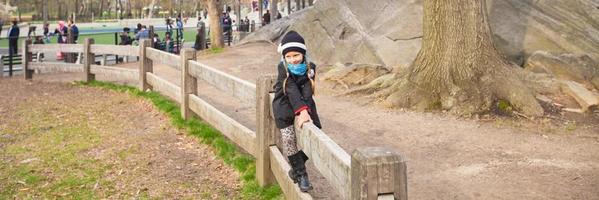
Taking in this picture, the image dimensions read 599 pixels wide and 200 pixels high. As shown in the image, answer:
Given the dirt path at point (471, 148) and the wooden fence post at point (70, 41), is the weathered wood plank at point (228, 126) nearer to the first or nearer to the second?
the dirt path at point (471, 148)

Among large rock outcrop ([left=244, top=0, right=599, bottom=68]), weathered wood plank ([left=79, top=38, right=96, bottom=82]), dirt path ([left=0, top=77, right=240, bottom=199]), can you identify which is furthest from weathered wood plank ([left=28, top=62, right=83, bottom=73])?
large rock outcrop ([left=244, top=0, right=599, bottom=68])

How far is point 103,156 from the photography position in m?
7.66

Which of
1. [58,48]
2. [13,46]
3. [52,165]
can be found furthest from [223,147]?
[13,46]

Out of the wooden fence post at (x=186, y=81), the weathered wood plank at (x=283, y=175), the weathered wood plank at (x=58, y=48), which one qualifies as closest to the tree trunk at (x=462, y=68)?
the wooden fence post at (x=186, y=81)

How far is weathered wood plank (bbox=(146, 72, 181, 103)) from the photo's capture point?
9.70 metres

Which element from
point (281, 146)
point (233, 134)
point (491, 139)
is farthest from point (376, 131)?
point (281, 146)

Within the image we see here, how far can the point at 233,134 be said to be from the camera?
6.74 meters

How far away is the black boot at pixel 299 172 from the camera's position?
453cm

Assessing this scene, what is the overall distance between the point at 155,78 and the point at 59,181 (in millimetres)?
4874

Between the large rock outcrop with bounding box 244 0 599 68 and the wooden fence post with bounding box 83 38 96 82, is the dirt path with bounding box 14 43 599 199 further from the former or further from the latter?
the wooden fence post with bounding box 83 38 96 82

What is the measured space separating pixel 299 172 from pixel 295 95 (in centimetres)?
59

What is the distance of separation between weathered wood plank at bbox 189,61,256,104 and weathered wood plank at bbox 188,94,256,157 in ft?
1.03

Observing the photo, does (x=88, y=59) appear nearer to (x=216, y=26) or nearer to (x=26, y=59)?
(x=26, y=59)

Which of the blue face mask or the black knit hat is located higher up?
the black knit hat
